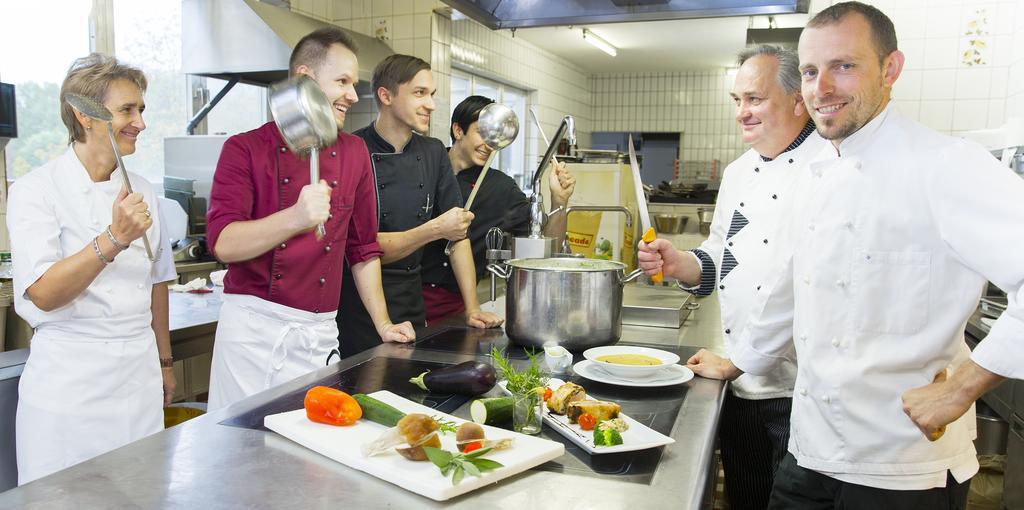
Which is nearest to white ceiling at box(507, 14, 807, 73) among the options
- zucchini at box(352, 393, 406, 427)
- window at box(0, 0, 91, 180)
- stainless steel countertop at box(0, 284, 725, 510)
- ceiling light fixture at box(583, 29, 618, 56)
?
ceiling light fixture at box(583, 29, 618, 56)

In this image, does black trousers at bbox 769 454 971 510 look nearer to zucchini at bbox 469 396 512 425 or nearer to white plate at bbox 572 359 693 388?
white plate at bbox 572 359 693 388

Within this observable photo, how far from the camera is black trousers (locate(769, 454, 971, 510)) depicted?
4.62 ft

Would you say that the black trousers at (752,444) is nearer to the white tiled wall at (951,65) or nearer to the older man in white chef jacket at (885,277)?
the older man in white chef jacket at (885,277)

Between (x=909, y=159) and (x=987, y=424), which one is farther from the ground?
(x=909, y=159)

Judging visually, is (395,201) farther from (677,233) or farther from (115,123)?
(677,233)

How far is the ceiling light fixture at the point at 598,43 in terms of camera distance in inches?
301

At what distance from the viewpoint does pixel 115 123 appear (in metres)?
1.91

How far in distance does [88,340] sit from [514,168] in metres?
6.99

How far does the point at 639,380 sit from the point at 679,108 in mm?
9257

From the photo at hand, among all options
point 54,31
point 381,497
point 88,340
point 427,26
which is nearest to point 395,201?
point 88,340

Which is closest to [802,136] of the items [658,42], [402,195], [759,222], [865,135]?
[759,222]

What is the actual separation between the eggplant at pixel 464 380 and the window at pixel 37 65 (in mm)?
3238

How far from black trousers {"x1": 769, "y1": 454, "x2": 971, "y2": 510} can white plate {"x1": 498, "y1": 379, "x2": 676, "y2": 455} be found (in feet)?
1.62

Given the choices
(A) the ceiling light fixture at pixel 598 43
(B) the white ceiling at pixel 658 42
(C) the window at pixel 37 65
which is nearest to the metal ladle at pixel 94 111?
(C) the window at pixel 37 65
